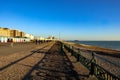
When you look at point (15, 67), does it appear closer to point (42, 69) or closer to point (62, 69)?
point (42, 69)

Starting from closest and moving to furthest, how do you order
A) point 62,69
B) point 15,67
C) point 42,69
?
point 42,69
point 62,69
point 15,67

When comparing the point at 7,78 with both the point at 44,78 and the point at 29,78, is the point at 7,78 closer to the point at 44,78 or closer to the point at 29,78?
the point at 29,78

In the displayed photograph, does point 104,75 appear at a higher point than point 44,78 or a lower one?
higher

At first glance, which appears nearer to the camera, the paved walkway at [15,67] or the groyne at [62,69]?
the groyne at [62,69]

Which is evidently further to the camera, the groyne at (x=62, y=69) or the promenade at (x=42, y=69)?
the promenade at (x=42, y=69)

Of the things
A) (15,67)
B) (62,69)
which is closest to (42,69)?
(62,69)

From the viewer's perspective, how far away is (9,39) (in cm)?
9106

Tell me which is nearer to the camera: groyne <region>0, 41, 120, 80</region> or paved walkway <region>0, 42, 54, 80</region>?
groyne <region>0, 41, 120, 80</region>

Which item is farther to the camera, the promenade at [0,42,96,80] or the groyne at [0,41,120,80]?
the promenade at [0,42,96,80]

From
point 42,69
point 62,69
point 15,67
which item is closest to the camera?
point 42,69

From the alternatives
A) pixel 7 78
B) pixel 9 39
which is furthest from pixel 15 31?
pixel 7 78

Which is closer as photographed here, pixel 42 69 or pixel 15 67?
pixel 42 69

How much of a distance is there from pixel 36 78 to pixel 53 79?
2.77 feet

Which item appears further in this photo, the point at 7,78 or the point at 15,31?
the point at 15,31
